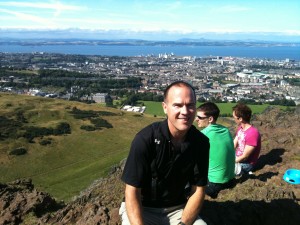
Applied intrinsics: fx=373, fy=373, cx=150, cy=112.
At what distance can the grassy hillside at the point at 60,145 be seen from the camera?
1303 inches

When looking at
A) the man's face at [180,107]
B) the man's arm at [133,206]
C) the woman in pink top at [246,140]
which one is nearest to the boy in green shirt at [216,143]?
the woman in pink top at [246,140]

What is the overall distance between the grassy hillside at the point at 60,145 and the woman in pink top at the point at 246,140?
16.5 metres

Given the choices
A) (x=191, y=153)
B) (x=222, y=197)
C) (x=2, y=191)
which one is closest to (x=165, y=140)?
(x=191, y=153)

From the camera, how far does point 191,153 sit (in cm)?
468

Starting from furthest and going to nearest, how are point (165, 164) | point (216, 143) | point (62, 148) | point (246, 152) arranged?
1. point (62, 148)
2. point (246, 152)
3. point (216, 143)
4. point (165, 164)

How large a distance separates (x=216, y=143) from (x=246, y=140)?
1906mm

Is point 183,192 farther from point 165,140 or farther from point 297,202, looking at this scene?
point 297,202

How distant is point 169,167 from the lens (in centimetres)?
459

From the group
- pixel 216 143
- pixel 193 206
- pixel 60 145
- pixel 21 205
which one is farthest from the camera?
pixel 60 145

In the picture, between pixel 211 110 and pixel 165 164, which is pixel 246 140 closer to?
pixel 211 110

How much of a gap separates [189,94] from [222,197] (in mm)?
3543

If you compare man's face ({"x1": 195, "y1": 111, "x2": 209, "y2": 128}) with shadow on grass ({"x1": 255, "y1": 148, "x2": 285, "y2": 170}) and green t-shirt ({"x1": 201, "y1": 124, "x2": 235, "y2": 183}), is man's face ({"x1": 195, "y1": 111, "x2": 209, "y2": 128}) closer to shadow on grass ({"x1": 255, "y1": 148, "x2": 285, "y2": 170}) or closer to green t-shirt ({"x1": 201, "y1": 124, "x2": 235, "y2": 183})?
green t-shirt ({"x1": 201, "y1": 124, "x2": 235, "y2": 183})

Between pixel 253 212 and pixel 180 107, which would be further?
pixel 253 212

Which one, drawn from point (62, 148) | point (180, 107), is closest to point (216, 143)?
point (180, 107)
